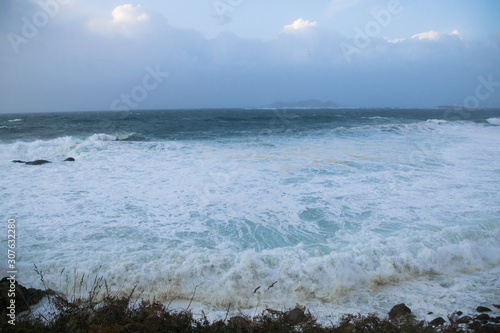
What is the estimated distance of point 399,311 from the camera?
3875 millimetres

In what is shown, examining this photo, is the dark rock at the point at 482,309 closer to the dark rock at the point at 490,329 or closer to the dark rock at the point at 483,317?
the dark rock at the point at 483,317

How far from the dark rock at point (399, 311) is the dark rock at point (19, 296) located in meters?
4.54

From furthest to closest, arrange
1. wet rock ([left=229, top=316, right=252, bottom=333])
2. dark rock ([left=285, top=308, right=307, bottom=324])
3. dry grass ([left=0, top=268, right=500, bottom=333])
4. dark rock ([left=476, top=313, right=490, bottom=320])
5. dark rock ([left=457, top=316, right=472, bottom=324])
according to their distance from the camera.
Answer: dark rock ([left=476, top=313, right=490, bottom=320]), dark rock ([left=457, top=316, right=472, bottom=324]), dark rock ([left=285, top=308, right=307, bottom=324]), wet rock ([left=229, top=316, right=252, bottom=333]), dry grass ([left=0, top=268, right=500, bottom=333])

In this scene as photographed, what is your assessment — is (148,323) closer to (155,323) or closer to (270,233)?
(155,323)

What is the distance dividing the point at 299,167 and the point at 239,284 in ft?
28.6

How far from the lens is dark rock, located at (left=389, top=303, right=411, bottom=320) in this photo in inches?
150

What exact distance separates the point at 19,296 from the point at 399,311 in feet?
17.4

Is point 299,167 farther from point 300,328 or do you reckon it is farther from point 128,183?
point 300,328

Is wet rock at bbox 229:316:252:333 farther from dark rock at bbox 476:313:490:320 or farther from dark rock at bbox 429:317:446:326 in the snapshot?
dark rock at bbox 476:313:490:320

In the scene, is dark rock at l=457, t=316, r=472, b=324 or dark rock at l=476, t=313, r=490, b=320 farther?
dark rock at l=476, t=313, r=490, b=320

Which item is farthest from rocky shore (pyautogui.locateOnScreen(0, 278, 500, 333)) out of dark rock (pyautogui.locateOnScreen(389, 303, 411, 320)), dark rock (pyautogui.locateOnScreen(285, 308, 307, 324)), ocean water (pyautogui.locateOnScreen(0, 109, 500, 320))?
ocean water (pyautogui.locateOnScreen(0, 109, 500, 320))

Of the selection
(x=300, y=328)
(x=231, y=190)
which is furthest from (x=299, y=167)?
(x=300, y=328)

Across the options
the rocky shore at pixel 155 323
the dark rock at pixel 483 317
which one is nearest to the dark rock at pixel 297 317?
the rocky shore at pixel 155 323

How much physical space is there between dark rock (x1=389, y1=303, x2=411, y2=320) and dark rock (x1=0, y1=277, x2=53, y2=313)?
4538 millimetres
